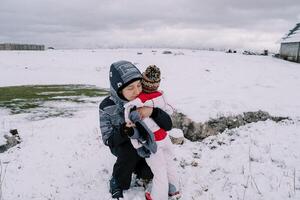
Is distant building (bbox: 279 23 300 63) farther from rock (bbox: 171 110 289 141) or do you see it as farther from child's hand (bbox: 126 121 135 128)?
child's hand (bbox: 126 121 135 128)

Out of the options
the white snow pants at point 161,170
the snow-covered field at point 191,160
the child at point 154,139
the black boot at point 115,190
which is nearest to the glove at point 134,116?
the child at point 154,139

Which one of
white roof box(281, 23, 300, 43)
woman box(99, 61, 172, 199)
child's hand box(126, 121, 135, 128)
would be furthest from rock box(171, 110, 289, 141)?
white roof box(281, 23, 300, 43)

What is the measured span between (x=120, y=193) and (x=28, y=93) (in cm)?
1228

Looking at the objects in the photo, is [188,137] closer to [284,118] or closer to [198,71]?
[284,118]

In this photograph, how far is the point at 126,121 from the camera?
4602mm

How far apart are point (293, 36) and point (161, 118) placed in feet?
141

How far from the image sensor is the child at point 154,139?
4.59 meters

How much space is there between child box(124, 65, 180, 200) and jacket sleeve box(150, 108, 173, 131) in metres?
0.09

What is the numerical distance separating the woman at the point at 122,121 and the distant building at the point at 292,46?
38.4 m

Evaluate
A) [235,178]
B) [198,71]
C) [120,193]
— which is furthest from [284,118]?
[198,71]

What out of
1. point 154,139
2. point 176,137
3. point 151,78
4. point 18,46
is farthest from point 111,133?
point 18,46

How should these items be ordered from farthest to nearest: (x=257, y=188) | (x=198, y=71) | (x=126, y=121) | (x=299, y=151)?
(x=198, y=71)
(x=299, y=151)
(x=257, y=188)
(x=126, y=121)

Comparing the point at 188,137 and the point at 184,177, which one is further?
the point at 188,137

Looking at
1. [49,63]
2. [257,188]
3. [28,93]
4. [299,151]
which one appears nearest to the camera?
[257,188]
